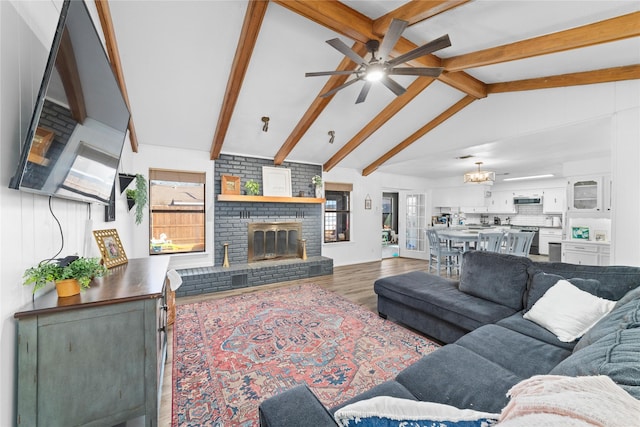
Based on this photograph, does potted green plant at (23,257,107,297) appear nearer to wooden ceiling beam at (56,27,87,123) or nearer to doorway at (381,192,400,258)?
wooden ceiling beam at (56,27,87,123)

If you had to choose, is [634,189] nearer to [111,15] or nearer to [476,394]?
[476,394]

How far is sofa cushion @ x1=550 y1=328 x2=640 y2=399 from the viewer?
67 centimetres

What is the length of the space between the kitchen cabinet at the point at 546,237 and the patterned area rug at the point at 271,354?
7.45 meters

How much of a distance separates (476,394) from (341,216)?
5.28 meters

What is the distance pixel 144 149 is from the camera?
13.7 ft

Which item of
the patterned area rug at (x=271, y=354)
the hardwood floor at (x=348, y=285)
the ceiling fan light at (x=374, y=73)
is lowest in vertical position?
the hardwood floor at (x=348, y=285)

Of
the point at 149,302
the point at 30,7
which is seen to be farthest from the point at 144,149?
the point at 149,302

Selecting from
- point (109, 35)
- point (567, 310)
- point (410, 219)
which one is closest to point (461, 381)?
point (567, 310)

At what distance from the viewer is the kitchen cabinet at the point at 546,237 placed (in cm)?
748

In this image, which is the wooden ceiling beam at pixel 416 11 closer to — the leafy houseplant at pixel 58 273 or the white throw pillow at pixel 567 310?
the white throw pillow at pixel 567 310

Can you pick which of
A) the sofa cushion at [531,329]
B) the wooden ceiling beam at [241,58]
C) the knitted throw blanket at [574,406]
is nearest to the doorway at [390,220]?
the wooden ceiling beam at [241,58]

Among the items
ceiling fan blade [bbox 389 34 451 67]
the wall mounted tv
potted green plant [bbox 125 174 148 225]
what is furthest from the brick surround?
ceiling fan blade [bbox 389 34 451 67]

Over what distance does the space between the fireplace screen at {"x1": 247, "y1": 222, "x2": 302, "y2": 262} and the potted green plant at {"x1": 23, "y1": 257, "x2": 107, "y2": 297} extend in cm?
361

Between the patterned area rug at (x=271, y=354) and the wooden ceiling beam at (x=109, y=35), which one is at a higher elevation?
the wooden ceiling beam at (x=109, y=35)
